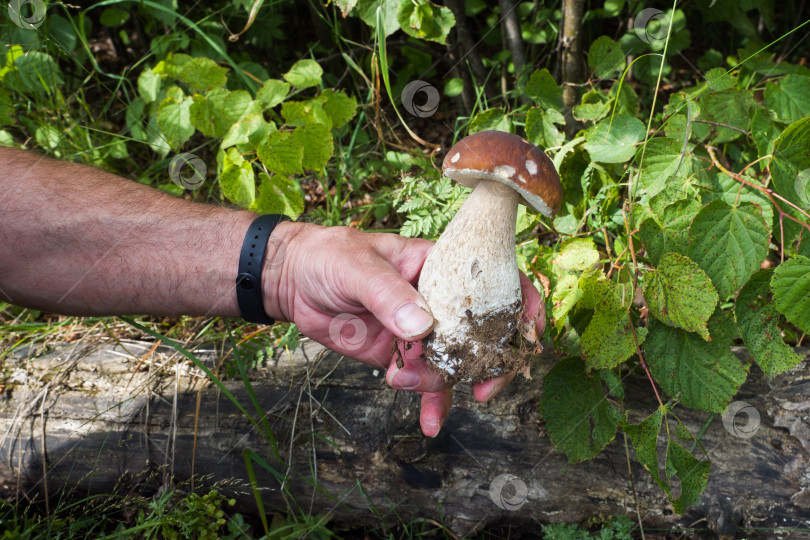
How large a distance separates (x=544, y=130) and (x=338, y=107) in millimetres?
981

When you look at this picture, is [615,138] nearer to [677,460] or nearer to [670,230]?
[670,230]

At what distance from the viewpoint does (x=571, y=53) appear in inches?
109

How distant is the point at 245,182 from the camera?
233 cm

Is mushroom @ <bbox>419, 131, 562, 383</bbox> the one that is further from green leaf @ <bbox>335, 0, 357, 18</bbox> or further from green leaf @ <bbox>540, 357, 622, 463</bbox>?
green leaf @ <bbox>335, 0, 357, 18</bbox>

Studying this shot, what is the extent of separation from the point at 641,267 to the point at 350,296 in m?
1.01

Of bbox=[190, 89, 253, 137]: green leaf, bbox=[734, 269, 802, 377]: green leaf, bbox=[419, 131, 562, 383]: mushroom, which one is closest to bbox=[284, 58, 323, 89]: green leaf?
bbox=[190, 89, 253, 137]: green leaf

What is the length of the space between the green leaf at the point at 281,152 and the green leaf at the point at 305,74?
17.6 inches

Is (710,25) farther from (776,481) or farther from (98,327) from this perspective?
(98,327)

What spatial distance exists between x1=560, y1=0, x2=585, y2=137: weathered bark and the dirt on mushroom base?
1442 millimetres

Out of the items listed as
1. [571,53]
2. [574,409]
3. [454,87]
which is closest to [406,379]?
[574,409]

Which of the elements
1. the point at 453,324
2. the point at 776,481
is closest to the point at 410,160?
the point at 453,324

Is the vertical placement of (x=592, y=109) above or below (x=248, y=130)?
above

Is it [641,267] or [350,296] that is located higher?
[641,267]

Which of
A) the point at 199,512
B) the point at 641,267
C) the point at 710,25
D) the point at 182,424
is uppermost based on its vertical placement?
the point at 710,25
